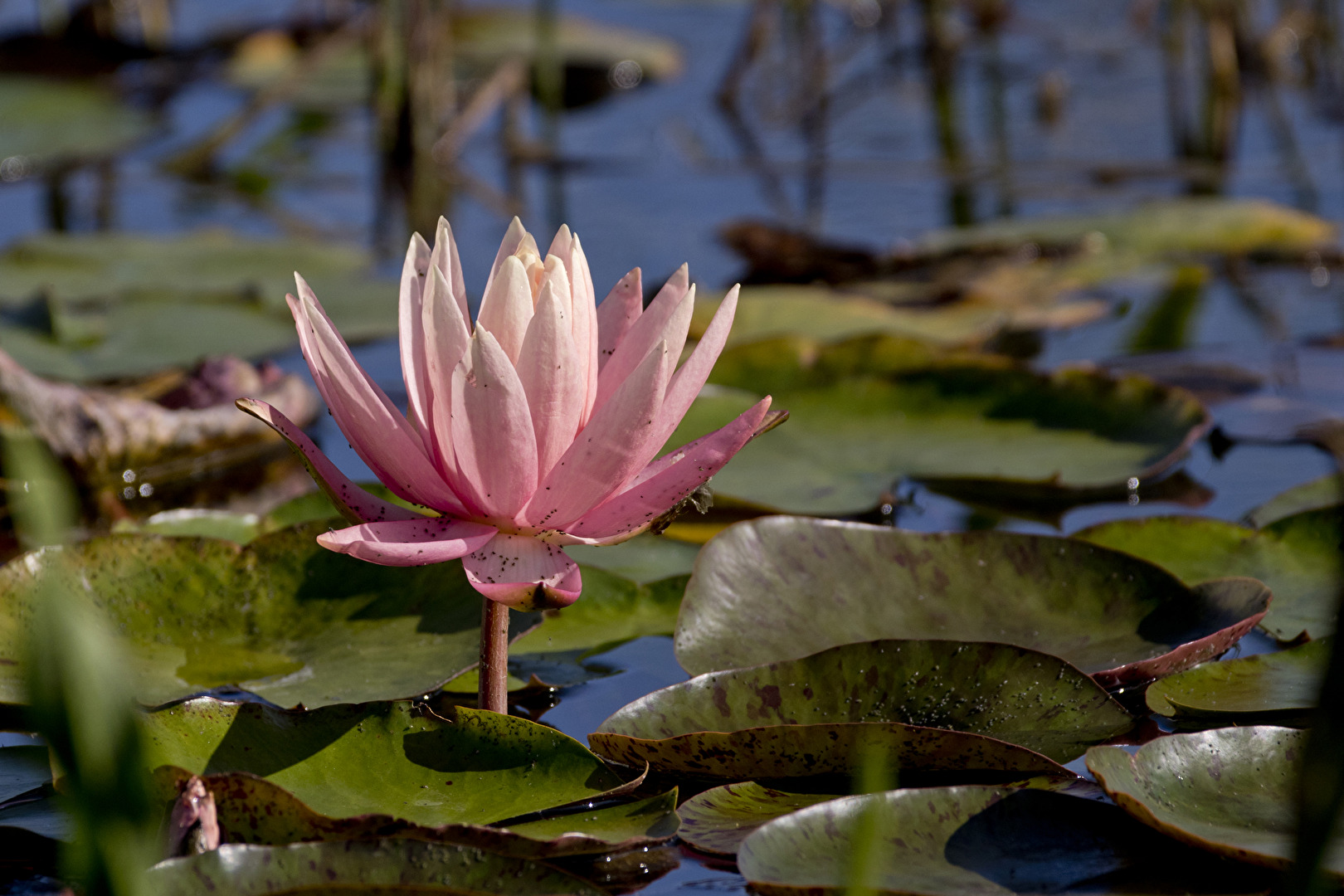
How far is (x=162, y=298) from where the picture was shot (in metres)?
2.53

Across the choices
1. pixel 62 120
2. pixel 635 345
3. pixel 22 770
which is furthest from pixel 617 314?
pixel 62 120

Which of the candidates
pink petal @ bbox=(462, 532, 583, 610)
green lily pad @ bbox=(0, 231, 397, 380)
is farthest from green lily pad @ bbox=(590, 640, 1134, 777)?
green lily pad @ bbox=(0, 231, 397, 380)

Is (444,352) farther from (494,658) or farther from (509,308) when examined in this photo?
(494,658)

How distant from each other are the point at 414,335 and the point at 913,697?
53 cm

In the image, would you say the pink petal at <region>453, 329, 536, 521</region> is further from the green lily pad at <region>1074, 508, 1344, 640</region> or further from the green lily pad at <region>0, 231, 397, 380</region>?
the green lily pad at <region>0, 231, 397, 380</region>

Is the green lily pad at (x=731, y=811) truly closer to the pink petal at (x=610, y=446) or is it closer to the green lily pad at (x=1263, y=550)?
the pink petal at (x=610, y=446)

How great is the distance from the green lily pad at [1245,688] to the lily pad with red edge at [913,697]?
0.35 feet

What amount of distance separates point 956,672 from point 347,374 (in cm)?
58

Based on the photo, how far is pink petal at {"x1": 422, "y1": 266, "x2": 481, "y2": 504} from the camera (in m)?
0.95

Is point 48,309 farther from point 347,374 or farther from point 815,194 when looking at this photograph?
point 815,194

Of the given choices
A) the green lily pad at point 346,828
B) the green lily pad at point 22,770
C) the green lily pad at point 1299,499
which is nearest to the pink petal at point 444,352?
the green lily pad at point 346,828

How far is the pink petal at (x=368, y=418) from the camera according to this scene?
94 cm

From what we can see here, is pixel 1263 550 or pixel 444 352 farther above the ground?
pixel 444 352

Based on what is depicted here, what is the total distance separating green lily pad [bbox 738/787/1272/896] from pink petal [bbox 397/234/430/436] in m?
0.41
